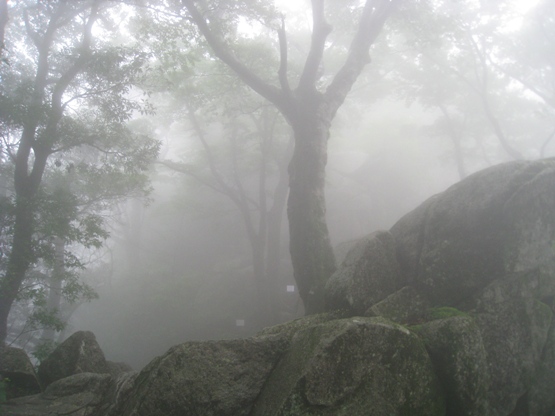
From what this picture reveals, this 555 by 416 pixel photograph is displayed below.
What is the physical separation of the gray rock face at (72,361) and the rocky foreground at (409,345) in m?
0.02

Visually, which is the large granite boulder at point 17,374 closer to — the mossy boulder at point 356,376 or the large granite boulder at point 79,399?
the large granite boulder at point 79,399

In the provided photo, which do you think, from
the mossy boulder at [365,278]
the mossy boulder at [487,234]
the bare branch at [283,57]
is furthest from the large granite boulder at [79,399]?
the bare branch at [283,57]

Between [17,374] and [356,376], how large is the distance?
617 cm

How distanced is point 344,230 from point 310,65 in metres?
14.6

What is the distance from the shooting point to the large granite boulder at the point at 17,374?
639 cm

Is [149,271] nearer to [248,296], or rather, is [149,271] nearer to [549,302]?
[248,296]

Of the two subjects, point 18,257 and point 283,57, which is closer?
point 18,257

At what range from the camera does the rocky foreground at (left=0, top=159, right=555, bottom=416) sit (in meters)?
3.79

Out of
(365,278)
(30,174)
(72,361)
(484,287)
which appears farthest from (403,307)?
(30,174)

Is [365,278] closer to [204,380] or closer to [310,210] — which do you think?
[204,380]

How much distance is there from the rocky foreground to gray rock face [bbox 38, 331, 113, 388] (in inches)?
0.9

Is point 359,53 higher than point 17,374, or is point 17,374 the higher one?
point 359,53

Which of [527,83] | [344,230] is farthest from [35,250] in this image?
[527,83]

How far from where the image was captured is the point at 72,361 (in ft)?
23.4
